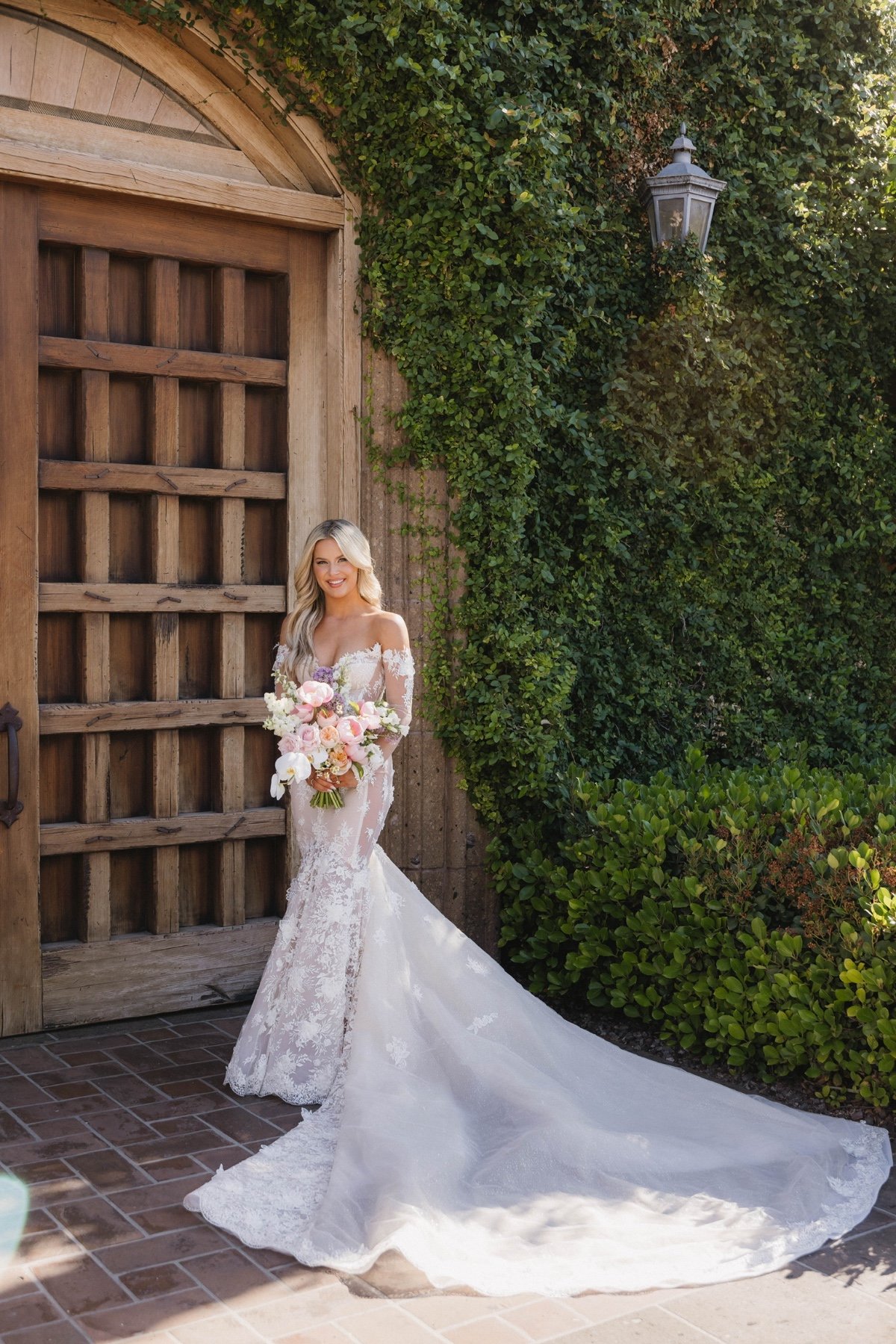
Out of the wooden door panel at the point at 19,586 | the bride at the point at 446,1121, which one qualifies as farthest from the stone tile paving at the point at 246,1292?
the wooden door panel at the point at 19,586

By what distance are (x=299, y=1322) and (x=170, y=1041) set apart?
240cm

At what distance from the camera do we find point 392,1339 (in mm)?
3066

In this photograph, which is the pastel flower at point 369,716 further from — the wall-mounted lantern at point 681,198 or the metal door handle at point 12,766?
the wall-mounted lantern at point 681,198

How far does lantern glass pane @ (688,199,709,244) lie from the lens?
21.4ft

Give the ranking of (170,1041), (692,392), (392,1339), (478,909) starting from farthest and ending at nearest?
(692,392) → (478,909) → (170,1041) → (392,1339)

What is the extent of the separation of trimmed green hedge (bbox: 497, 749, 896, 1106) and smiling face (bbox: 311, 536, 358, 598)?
1.59 meters

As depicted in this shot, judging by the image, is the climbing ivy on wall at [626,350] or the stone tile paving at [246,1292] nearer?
the stone tile paving at [246,1292]

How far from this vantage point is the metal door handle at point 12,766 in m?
5.25

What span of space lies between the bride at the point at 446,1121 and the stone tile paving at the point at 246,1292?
0.07 meters

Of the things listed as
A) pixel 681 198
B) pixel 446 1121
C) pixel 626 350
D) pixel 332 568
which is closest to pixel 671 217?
pixel 681 198

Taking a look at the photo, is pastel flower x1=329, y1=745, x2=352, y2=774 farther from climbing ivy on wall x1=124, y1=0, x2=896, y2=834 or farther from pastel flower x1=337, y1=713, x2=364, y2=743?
climbing ivy on wall x1=124, y1=0, x2=896, y2=834

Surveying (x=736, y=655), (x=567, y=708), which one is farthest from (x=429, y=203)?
(x=736, y=655)

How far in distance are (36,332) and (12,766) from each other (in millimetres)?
1800

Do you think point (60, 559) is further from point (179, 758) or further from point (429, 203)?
point (429, 203)
